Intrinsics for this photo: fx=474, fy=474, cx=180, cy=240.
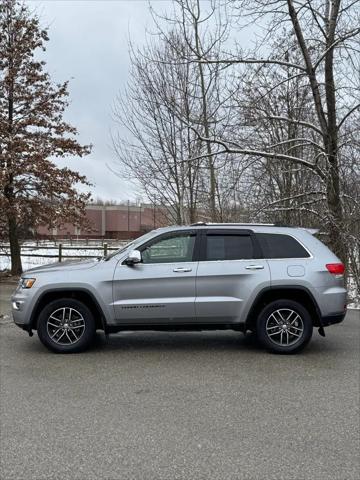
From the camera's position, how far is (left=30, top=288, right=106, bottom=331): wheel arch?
639cm

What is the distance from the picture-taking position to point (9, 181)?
15.8 m

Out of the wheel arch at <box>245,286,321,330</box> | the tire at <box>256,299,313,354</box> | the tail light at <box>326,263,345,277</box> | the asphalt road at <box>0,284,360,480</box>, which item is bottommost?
the asphalt road at <box>0,284,360,480</box>

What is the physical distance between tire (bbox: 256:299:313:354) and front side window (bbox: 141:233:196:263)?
51.6 inches

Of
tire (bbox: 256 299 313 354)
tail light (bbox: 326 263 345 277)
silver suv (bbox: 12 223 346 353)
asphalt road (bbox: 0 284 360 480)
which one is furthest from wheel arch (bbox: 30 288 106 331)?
tail light (bbox: 326 263 345 277)

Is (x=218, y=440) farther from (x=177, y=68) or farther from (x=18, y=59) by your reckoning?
(x=18, y=59)

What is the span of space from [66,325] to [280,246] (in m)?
3.14

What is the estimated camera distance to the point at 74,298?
6508 millimetres

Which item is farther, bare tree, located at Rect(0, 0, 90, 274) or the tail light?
bare tree, located at Rect(0, 0, 90, 274)

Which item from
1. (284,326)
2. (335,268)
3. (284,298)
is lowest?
(284,326)

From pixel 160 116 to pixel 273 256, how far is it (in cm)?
1021

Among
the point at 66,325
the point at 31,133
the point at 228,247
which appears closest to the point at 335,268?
the point at 228,247

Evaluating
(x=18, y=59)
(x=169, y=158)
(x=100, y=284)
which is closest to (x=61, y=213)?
(x=169, y=158)

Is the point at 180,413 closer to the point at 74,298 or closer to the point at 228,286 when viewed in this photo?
the point at 228,286

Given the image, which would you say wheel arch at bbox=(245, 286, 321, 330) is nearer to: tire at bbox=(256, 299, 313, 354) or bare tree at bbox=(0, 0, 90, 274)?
tire at bbox=(256, 299, 313, 354)
